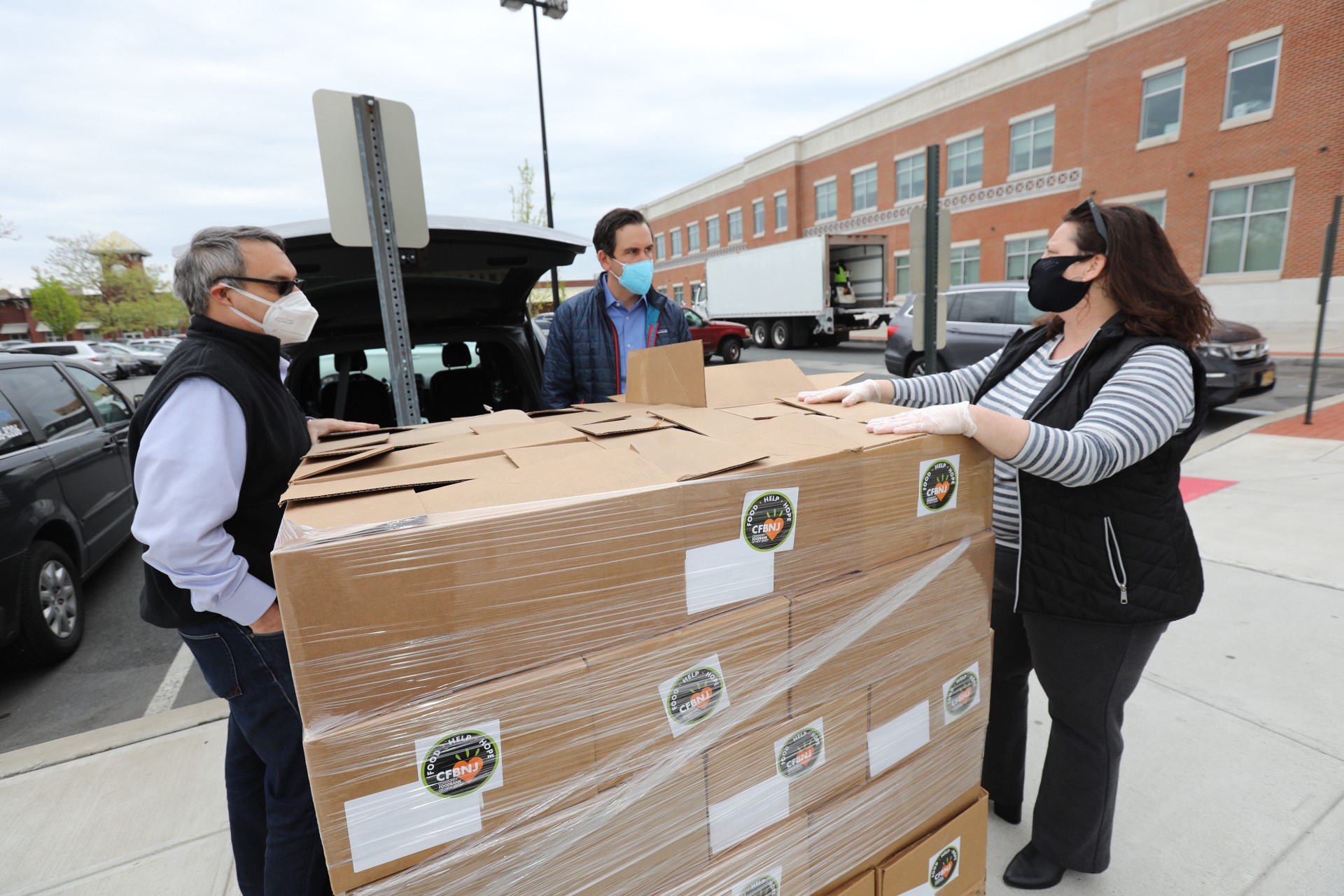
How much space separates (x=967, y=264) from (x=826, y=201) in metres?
7.84

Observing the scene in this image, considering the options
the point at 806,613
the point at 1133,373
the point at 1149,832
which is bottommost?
the point at 1149,832

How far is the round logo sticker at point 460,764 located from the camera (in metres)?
0.93

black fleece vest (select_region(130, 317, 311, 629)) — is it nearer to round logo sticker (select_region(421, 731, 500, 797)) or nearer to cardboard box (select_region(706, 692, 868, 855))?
round logo sticker (select_region(421, 731, 500, 797))

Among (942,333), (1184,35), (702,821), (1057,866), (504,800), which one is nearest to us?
(504,800)

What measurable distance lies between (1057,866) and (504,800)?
1.73 m

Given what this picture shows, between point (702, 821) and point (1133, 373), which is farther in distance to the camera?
point (1133, 373)

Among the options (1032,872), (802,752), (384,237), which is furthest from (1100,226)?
(384,237)

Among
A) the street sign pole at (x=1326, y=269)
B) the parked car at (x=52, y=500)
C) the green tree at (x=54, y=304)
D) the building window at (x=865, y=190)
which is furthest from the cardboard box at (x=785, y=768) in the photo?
the green tree at (x=54, y=304)

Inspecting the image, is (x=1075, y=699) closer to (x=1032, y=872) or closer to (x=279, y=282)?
(x=1032, y=872)

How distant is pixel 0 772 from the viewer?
247 centimetres

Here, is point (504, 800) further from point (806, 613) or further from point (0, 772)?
point (0, 772)

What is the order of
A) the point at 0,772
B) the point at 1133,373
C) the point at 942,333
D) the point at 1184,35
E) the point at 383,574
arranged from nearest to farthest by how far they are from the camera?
the point at 383,574
the point at 1133,373
the point at 0,772
the point at 942,333
the point at 1184,35

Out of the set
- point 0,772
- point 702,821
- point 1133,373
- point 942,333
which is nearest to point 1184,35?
point 942,333

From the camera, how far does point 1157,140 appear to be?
667 inches
